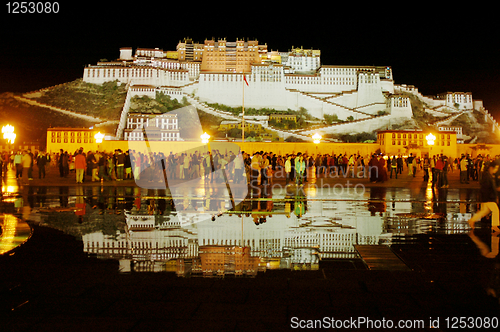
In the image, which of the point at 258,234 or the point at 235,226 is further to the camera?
the point at 235,226

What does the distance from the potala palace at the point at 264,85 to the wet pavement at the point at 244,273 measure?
58141 millimetres

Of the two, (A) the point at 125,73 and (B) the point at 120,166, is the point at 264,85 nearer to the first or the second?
(A) the point at 125,73

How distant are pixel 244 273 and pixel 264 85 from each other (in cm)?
7046

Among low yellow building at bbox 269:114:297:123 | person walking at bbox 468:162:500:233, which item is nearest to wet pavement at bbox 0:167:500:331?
person walking at bbox 468:162:500:233

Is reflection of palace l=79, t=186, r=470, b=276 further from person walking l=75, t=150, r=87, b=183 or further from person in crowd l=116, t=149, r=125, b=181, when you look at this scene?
person in crowd l=116, t=149, r=125, b=181

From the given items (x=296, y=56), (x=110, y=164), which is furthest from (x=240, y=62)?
(x=110, y=164)

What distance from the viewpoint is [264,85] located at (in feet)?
239

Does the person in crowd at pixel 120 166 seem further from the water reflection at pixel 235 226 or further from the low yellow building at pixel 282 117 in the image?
the low yellow building at pixel 282 117

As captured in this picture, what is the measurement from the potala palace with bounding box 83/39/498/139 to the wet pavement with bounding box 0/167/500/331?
5814cm

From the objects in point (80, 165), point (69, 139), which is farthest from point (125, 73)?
point (80, 165)

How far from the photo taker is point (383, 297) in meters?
3.32

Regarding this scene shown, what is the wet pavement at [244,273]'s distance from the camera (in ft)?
9.78

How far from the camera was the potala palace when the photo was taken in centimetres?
7025

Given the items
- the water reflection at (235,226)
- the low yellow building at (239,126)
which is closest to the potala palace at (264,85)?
the low yellow building at (239,126)
